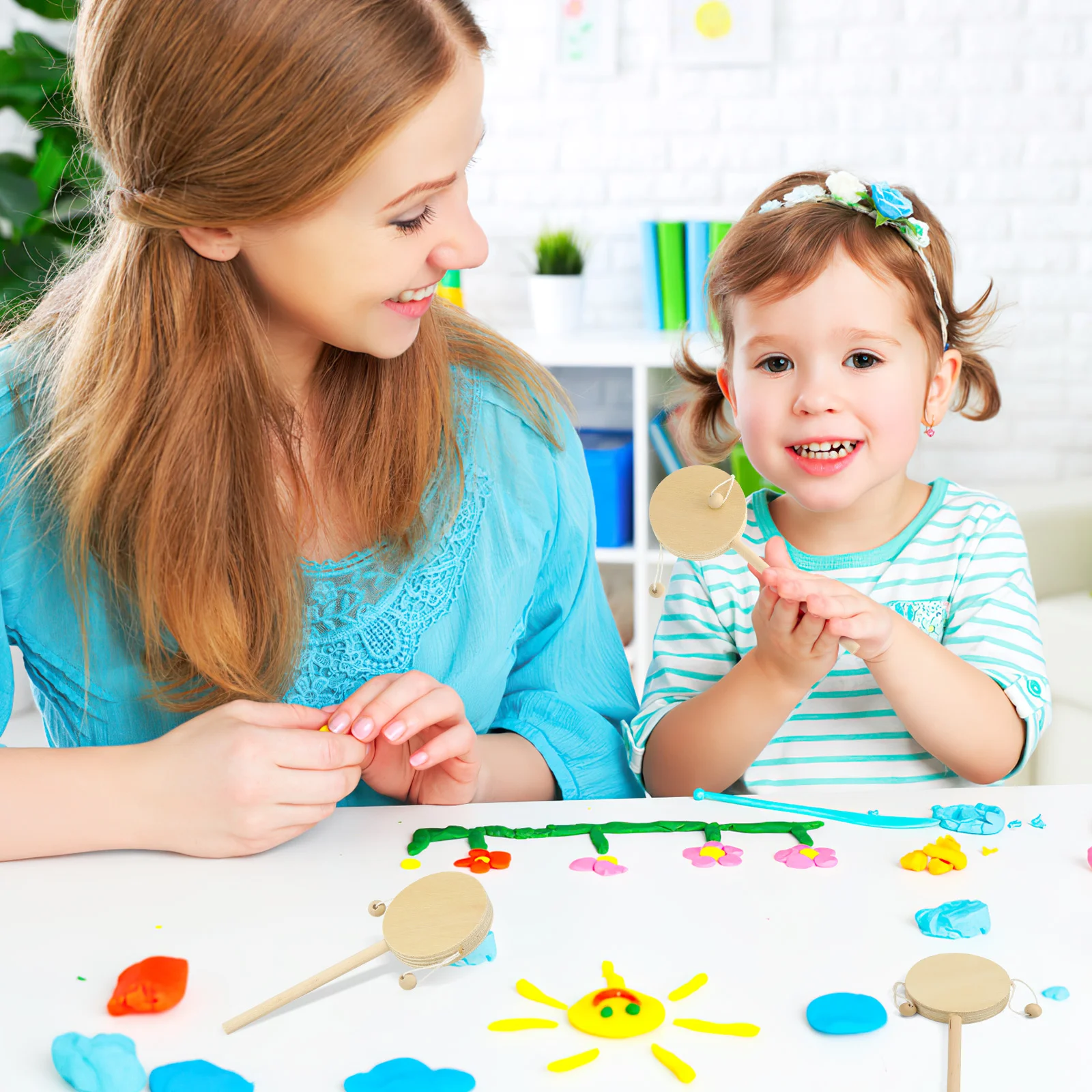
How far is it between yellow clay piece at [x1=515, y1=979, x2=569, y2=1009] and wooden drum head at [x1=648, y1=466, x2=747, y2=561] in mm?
307

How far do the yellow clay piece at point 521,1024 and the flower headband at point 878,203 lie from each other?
0.80 metres

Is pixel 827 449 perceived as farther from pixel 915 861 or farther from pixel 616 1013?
pixel 616 1013

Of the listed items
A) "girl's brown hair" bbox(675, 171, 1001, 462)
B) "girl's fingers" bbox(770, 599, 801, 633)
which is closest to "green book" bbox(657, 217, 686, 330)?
"girl's brown hair" bbox(675, 171, 1001, 462)

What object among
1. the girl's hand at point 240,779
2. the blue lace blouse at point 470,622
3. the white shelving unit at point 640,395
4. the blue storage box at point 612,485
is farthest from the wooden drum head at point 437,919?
the blue storage box at point 612,485

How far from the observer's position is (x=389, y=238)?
83 centimetres

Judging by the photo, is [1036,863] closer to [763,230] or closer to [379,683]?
[379,683]

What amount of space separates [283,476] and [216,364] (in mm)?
135

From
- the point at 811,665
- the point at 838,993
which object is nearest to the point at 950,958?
the point at 838,993

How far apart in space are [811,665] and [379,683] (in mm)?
364

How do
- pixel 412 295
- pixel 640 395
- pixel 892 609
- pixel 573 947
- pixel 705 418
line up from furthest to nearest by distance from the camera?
pixel 640 395 < pixel 705 418 < pixel 892 609 < pixel 412 295 < pixel 573 947

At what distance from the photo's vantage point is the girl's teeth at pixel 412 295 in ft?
2.86

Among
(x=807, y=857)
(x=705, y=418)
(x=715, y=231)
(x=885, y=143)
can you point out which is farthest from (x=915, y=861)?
(x=885, y=143)

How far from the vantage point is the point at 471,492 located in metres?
1.07

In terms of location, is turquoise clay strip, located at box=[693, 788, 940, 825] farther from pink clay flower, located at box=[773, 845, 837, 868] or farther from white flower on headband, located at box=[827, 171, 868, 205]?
white flower on headband, located at box=[827, 171, 868, 205]
